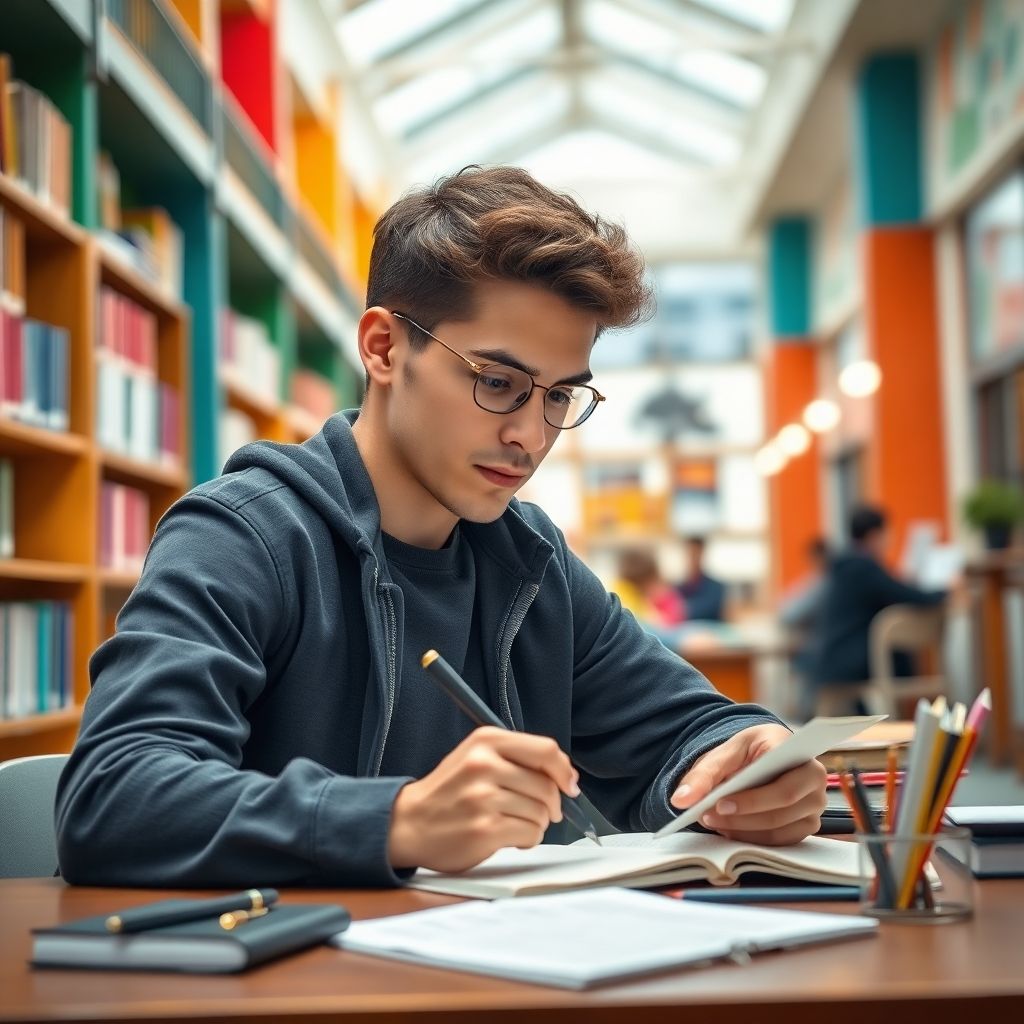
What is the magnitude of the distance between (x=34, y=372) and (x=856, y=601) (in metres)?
4.52

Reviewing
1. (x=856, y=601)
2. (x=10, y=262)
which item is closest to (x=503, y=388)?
(x=10, y=262)

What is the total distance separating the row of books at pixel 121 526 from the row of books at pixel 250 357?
3.70ft

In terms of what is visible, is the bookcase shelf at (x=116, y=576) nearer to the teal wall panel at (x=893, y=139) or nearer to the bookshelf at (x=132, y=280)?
the bookshelf at (x=132, y=280)

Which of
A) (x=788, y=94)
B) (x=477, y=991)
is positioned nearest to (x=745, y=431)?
(x=788, y=94)

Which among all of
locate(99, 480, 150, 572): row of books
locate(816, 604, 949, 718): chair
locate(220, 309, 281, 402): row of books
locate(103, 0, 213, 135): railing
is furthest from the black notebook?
locate(816, 604, 949, 718): chair

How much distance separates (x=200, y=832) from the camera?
1017 millimetres

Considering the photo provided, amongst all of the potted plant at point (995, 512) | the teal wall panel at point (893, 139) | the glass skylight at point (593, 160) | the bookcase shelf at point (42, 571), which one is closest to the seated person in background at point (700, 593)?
the teal wall panel at point (893, 139)

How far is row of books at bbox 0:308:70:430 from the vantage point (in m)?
3.21

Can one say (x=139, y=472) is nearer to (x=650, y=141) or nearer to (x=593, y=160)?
(x=650, y=141)

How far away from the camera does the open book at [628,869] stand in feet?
3.23

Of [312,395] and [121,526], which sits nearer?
[121,526]

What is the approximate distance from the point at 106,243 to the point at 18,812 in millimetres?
2725

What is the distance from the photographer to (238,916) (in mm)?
811

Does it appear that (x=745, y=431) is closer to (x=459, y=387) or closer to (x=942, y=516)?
(x=942, y=516)
